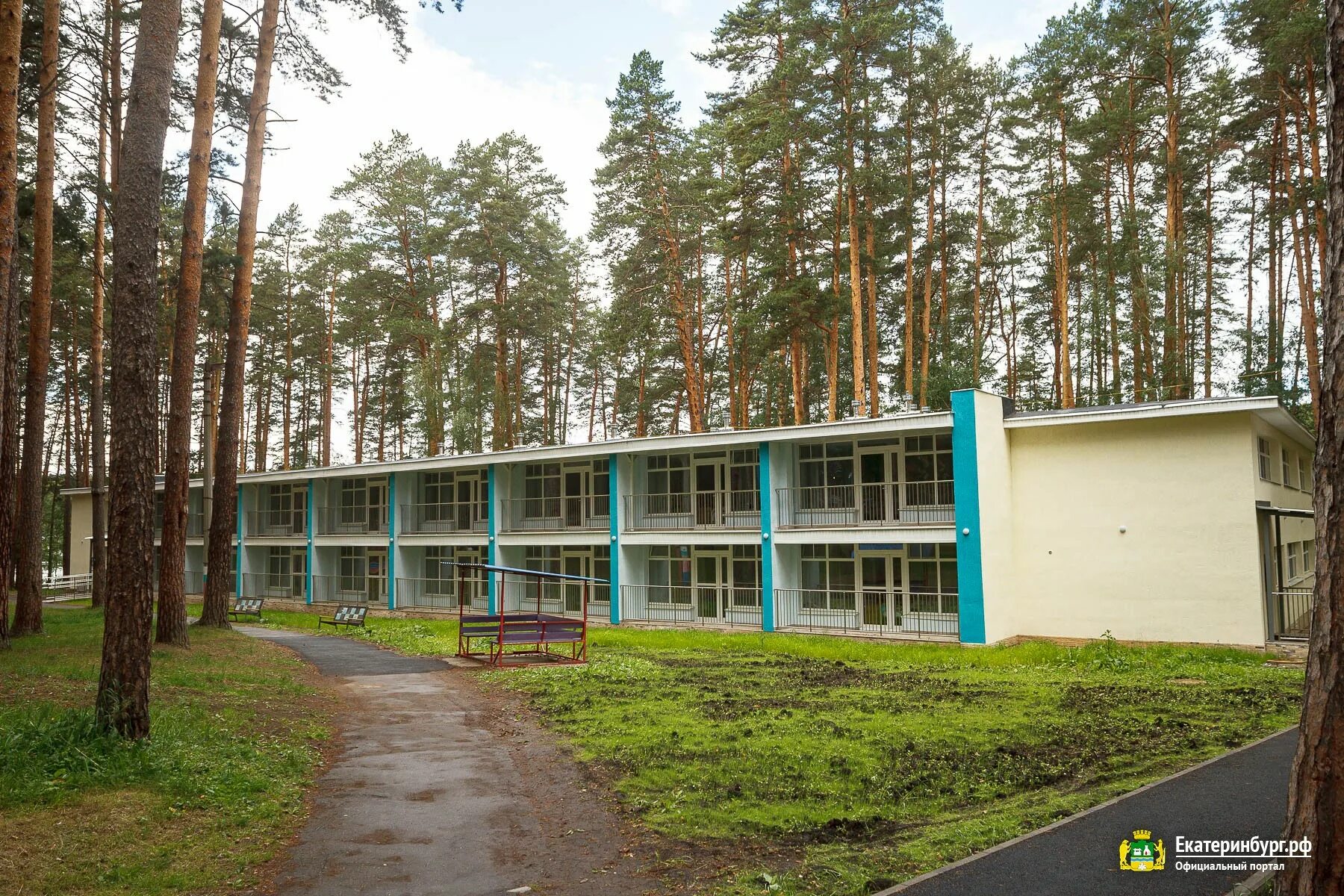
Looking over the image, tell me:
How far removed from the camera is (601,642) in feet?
72.1

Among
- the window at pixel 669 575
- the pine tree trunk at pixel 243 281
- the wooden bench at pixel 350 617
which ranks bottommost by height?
the wooden bench at pixel 350 617

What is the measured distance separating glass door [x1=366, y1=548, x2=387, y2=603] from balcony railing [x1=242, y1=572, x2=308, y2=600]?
3188 mm

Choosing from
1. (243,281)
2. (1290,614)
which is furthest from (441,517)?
(1290,614)

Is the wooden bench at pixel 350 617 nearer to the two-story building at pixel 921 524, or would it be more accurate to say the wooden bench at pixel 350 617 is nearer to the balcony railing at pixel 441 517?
the two-story building at pixel 921 524

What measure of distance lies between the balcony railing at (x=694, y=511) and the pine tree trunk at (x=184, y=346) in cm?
1343

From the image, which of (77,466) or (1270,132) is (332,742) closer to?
(1270,132)

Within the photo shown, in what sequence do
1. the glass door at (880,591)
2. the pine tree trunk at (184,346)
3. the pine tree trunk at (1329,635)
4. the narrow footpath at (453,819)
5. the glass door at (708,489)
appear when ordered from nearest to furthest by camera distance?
the pine tree trunk at (1329,635)
the narrow footpath at (453,819)
the pine tree trunk at (184,346)
the glass door at (880,591)
the glass door at (708,489)

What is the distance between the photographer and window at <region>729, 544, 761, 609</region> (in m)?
25.3

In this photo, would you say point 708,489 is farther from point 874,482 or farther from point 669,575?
point 874,482

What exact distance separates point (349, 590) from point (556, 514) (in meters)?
11.7

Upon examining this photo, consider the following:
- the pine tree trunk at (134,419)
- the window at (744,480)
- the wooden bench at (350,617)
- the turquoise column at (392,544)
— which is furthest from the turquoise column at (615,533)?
the pine tree trunk at (134,419)

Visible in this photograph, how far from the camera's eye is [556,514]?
101ft

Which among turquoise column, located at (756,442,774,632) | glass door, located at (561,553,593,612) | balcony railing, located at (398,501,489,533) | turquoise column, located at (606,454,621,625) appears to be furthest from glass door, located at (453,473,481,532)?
turquoise column, located at (756,442,774,632)

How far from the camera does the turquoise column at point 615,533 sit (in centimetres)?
2680
